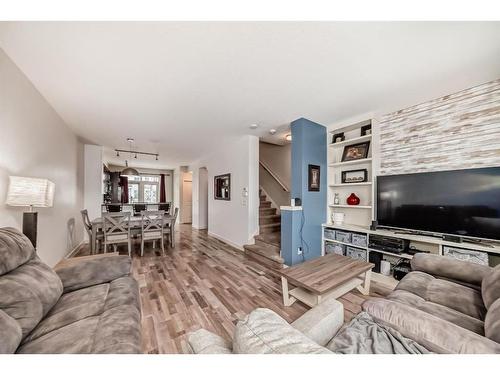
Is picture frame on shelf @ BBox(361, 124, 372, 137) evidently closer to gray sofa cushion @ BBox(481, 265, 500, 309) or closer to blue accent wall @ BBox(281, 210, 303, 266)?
blue accent wall @ BBox(281, 210, 303, 266)

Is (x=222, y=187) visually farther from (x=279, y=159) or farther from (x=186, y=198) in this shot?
(x=186, y=198)

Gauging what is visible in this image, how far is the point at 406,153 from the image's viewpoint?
2680 mm

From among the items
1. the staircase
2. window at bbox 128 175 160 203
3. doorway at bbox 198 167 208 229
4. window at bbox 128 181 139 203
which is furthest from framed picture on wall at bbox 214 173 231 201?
window at bbox 128 181 139 203

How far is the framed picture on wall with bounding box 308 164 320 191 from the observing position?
10.5ft

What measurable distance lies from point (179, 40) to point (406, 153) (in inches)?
121

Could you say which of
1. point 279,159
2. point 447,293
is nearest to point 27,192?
point 447,293

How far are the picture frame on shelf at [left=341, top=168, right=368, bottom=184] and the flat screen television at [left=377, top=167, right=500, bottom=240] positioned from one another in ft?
1.20

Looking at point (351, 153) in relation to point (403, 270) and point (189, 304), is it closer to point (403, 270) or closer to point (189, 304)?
point (403, 270)

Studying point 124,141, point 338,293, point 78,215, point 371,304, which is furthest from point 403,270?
point 78,215

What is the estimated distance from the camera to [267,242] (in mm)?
3801

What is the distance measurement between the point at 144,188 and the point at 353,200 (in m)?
8.65

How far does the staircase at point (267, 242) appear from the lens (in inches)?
130

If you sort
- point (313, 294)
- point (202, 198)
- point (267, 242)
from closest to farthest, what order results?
point (313, 294) < point (267, 242) < point (202, 198)

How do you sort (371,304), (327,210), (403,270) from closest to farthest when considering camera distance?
(371,304), (403,270), (327,210)
